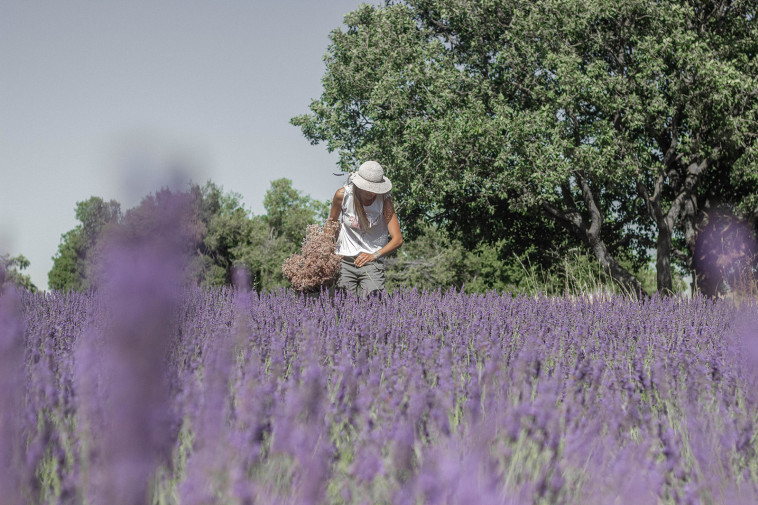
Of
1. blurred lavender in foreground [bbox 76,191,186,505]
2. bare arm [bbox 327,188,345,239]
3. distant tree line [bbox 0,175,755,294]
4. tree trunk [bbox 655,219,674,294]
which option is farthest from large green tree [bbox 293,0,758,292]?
blurred lavender in foreground [bbox 76,191,186,505]

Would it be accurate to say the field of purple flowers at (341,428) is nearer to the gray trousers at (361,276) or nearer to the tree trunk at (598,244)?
the gray trousers at (361,276)

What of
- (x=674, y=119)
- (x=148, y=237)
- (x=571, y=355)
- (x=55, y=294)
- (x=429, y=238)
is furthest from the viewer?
(x=429, y=238)

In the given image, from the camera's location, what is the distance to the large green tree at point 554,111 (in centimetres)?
1384

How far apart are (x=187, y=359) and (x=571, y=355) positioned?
2.25 metres

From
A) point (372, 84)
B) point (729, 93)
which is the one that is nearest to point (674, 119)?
point (729, 93)

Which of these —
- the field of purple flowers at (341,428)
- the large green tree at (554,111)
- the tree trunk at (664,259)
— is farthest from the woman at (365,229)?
the tree trunk at (664,259)

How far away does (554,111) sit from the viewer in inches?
586

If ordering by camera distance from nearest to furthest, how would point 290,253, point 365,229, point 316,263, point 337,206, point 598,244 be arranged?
point 365,229
point 337,206
point 316,263
point 598,244
point 290,253

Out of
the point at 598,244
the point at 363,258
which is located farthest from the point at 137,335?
the point at 598,244

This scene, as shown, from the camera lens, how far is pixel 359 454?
1.95m

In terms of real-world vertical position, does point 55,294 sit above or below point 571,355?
above

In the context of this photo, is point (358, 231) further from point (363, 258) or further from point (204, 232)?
point (204, 232)

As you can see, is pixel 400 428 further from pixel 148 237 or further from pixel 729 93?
pixel 729 93

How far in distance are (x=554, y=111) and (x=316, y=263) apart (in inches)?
388
